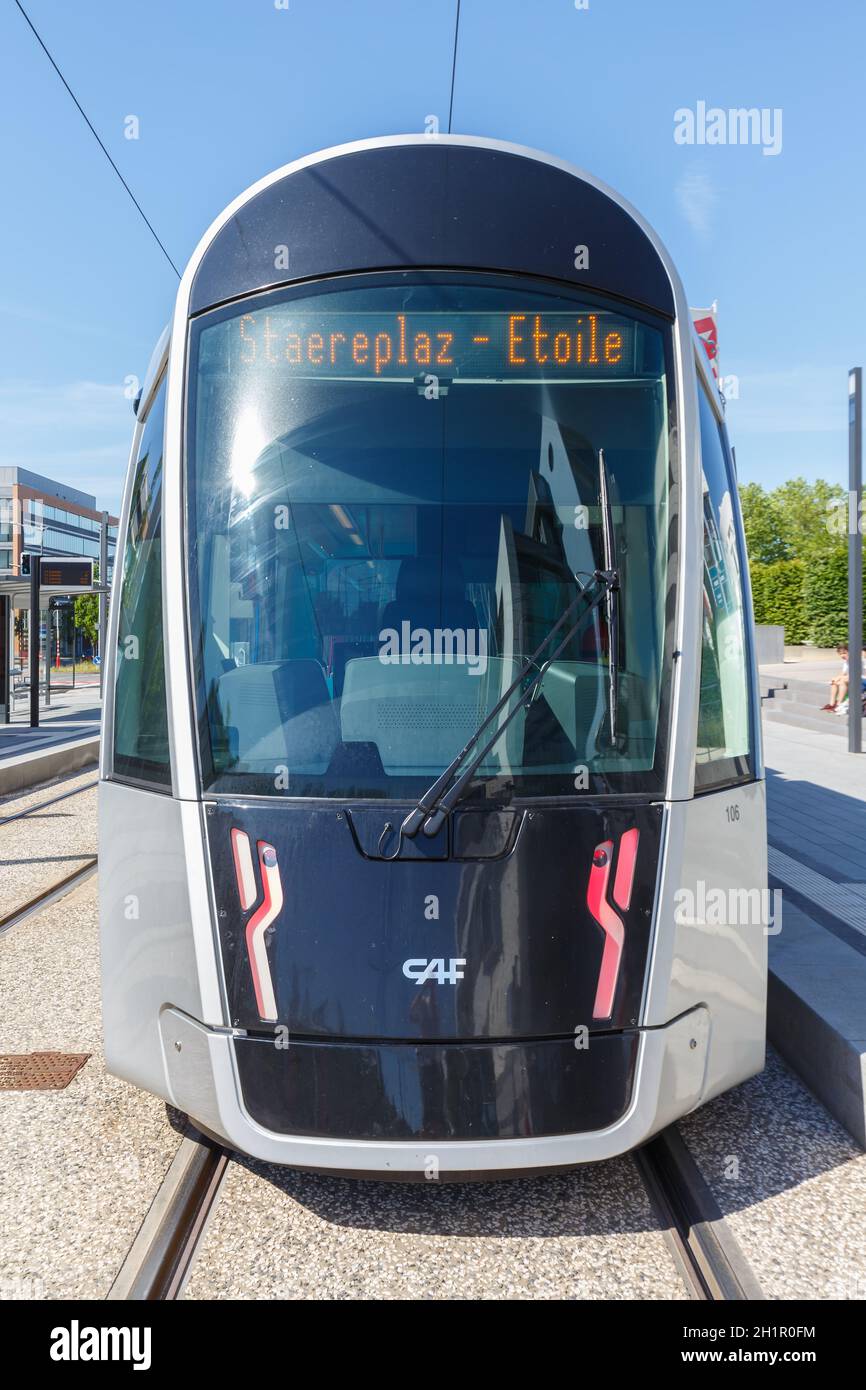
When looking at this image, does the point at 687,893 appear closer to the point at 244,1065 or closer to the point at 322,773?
the point at 322,773

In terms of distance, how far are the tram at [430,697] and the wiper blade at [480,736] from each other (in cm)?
1

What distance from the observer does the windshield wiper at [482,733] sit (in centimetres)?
295

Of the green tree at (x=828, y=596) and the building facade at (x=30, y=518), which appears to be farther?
the building facade at (x=30, y=518)

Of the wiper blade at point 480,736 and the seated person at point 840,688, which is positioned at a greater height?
the wiper blade at point 480,736

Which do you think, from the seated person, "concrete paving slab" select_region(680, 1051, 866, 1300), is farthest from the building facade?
"concrete paving slab" select_region(680, 1051, 866, 1300)

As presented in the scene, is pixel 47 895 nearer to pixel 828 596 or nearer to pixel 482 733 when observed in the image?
pixel 482 733

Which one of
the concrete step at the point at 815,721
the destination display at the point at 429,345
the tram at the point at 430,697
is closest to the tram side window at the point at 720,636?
the tram at the point at 430,697

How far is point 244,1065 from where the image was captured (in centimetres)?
298

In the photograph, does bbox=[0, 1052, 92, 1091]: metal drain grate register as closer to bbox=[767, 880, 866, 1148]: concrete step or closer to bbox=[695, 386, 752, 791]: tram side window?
bbox=[695, 386, 752, 791]: tram side window

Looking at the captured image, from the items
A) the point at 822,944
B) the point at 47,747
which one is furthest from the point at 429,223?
the point at 47,747

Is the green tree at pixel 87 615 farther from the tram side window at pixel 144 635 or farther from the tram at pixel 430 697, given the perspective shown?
the tram at pixel 430 697

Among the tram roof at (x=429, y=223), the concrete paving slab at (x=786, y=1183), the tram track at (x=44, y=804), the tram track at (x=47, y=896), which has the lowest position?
the concrete paving slab at (x=786, y=1183)

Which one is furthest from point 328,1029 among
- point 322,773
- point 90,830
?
point 90,830
